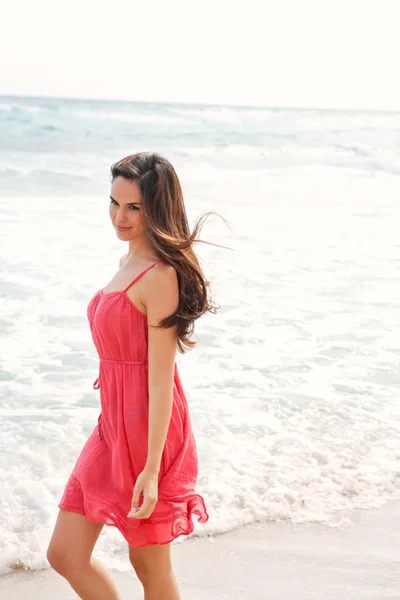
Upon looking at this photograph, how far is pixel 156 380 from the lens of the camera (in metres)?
2.23

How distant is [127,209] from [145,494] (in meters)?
0.81

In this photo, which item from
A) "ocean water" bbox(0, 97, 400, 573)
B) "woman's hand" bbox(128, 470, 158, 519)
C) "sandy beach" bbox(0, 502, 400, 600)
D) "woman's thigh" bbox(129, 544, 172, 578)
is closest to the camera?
"woman's hand" bbox(128, 470, 158, 519)

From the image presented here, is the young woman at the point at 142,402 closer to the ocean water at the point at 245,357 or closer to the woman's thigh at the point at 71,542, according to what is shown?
the woman's thigh at the point at 71,542

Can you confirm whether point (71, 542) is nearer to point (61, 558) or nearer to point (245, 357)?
point (61, 558)

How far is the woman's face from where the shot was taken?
90.0 inches

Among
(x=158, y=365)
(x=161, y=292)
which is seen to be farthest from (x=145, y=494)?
(x=161, y=292)

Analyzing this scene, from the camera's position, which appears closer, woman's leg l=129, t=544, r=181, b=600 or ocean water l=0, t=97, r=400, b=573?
woman's leg l=129, t=544, r=181, b=600

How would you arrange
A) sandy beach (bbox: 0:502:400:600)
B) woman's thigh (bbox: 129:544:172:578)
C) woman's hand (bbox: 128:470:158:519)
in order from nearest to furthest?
woman's hand (bbox: 128:470:158:519)
woman's thigh (bbox: 129:544:172:578)
sandy beach (bbox: 0:502:400:600)

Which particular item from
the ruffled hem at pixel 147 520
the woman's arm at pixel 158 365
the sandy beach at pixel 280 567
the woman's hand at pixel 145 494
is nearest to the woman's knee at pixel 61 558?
the ruffled hem at pixel 147 520

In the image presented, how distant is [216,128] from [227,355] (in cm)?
2867

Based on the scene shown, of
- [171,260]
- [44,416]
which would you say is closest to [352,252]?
[44,416]

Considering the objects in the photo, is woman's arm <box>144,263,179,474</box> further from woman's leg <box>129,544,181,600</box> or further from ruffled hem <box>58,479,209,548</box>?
woman's leg <box>129,544,181,600</box>

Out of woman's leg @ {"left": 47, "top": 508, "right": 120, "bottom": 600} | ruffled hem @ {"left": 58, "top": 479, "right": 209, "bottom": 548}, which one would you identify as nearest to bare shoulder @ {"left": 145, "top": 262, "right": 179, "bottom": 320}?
ruffled hem @ {"left": 58, "top": 479, "right": 209, "bottom": 548}

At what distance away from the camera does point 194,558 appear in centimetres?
360
